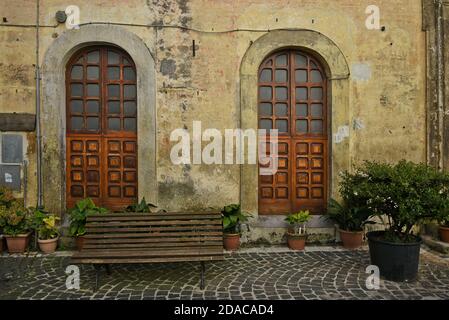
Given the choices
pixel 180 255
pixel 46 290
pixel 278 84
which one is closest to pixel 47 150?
pixel 46 290

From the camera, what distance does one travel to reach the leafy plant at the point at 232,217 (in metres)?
5.89

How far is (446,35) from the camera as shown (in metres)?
6.52

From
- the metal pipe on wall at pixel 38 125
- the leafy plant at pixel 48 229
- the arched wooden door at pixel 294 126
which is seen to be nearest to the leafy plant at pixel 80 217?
the leafy plant at pixel 48 229

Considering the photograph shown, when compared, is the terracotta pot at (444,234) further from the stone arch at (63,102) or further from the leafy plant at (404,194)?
the stone arch at (63,102)

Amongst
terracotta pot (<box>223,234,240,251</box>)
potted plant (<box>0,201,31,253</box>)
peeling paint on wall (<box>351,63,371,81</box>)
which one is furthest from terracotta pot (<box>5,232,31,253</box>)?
peeling paint on wall (<box>351,63,371,81</box>)

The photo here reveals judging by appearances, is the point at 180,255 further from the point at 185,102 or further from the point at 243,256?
the point at 185,102

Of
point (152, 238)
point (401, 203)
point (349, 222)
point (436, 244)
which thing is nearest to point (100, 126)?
point (152, 238)

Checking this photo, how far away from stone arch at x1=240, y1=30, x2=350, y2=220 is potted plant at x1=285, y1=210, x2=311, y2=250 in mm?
749

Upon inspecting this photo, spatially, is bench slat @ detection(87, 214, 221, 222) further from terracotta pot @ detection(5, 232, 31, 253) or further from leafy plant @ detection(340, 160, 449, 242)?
leafy plant @ detection(340, 160, 449, 242)

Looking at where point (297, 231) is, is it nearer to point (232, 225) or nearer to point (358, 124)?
point (232, 225)

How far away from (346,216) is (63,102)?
6.05 meters

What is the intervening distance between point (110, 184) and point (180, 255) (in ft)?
9.19

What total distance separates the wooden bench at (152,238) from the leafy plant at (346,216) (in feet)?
Result: 8.38

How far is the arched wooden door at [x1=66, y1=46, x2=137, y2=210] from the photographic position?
21.0 ft
